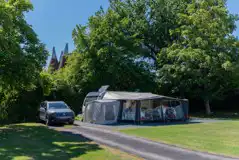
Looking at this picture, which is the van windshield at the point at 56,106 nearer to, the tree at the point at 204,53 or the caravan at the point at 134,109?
the caravan at the point at 134,109

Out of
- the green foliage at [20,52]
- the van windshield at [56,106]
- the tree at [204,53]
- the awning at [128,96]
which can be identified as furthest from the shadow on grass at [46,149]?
the tree at [204,53]

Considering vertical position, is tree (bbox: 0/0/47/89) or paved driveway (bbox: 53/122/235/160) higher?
tree (bbox: 0/0/47/89)

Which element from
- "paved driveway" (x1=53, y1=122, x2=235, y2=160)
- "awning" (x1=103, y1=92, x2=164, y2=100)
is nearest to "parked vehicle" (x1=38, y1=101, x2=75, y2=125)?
"awning" (x1=103, y1=92, x2=164, y2=100)

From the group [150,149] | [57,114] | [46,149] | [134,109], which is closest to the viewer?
[46,149]

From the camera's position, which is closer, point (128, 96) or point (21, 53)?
point (21, 53)

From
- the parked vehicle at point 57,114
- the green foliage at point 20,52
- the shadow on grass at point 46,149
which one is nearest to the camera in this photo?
the shadow on grass at point 46,149

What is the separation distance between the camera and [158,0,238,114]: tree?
2845 cm

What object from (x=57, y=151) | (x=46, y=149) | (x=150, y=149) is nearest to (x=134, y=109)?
(x=150, y=149)

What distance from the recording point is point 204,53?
Answer: 2855 centimetres

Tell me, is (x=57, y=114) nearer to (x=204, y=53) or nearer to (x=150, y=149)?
(x=150, y=149)

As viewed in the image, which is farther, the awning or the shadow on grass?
the awning

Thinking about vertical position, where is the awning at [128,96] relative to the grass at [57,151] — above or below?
above

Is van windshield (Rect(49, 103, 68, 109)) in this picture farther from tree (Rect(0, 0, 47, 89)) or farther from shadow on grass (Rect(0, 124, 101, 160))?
shadow on grass (Rect(0, 124, 101, 160))

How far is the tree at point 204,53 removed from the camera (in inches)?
1120
